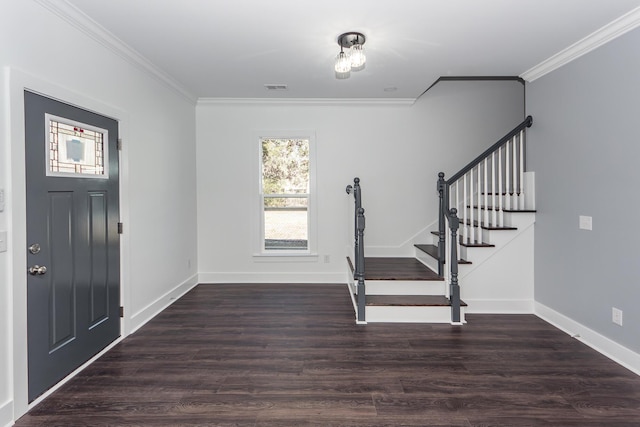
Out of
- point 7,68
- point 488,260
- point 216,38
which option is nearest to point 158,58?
point 216,38

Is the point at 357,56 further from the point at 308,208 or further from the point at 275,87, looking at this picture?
the point at 308,208

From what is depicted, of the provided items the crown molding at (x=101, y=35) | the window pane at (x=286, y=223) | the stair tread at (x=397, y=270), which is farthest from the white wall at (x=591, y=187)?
the crown molding at (x=101, y=35)

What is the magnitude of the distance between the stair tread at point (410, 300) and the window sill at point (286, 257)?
154cm

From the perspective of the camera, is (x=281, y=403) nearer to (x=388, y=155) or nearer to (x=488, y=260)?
(x=488, y=260)

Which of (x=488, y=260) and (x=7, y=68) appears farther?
(x=488, y=260)

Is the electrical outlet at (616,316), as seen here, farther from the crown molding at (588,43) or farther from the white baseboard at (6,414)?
the white baseboard at (6,414)

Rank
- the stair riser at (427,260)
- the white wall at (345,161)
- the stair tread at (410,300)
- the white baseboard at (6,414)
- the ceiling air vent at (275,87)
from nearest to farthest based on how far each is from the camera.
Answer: the white baseboard at (6,414) → the stair tread at (410,300) → the stair riser at (427,260) → the ceiling air vent at (275,87) → the white wall at (345,161)

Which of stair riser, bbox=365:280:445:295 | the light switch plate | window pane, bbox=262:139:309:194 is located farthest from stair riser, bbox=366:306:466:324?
window pane, bbox=262:139:309:194

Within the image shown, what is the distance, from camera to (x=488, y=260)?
154 inches

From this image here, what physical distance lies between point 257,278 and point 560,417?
395 centimetres

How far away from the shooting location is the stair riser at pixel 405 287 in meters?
3.89

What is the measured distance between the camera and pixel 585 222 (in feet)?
10.5

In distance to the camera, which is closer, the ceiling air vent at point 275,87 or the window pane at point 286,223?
the ceiling air vent at point 275,87

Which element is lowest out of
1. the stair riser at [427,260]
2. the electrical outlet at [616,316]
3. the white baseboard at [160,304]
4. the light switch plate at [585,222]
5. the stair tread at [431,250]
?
the white baseboard at [160,304]
